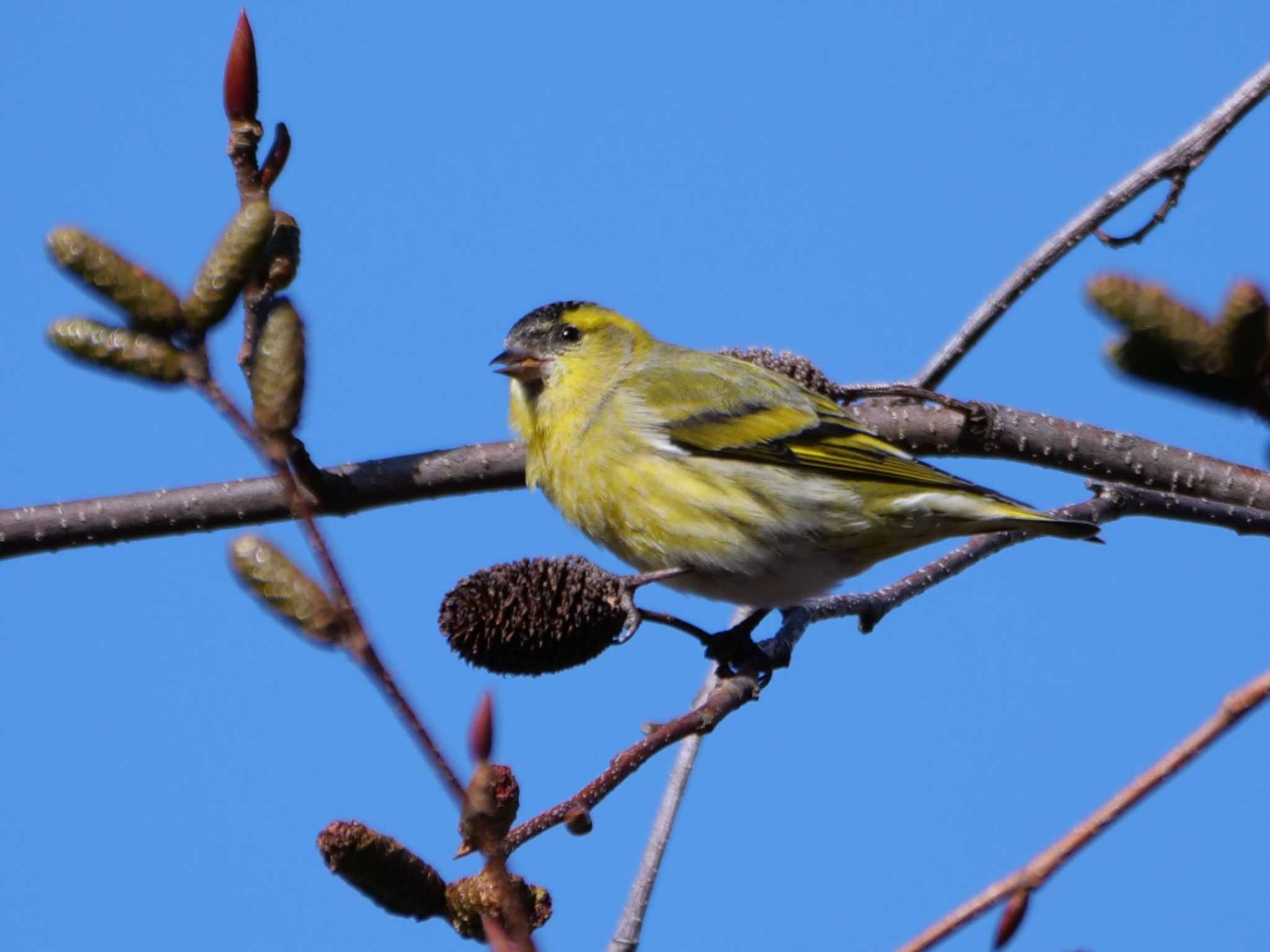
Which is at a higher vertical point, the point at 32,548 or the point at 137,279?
the point at 32,548

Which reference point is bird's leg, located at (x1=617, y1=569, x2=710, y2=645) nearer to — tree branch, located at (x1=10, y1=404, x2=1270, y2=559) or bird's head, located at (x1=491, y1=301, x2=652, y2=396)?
tree branch, located at (x1=10, y1=404, x2=1270, y2=559)

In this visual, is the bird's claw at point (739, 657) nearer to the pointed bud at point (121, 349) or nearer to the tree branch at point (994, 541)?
the tree branch at point (994, 541)

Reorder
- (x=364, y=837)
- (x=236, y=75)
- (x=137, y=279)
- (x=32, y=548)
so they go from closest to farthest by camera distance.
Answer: (x=137, y=279) < (x=364, y=837) < (x=236, y=75) < (x=32, y=548)

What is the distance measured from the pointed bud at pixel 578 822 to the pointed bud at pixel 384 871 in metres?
0.17

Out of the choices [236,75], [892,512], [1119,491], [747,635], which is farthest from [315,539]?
[892,512]

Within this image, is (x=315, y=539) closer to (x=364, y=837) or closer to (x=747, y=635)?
(x=364, y=837)

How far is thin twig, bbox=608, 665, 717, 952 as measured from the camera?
3.17m

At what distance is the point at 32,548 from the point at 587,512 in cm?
178

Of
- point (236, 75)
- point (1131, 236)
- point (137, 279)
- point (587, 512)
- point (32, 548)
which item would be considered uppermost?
point (1131, 236)

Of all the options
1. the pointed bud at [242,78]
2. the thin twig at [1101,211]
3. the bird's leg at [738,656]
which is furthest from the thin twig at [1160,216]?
the pointed bud at [242,78]

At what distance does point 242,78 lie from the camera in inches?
94.5

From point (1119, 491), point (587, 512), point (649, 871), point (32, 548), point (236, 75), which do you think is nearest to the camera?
point (236, 75)

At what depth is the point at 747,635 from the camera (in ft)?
15.2

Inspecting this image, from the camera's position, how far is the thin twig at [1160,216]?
4555mm
